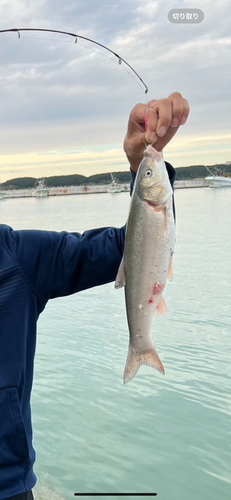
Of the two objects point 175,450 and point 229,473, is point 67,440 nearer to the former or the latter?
point 175,450

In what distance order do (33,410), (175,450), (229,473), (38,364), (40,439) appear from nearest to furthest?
(229,473) → (175,450) → (40,439) → (33,410) → (38,364)

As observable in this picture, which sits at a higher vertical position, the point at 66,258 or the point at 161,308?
the point at 66,258

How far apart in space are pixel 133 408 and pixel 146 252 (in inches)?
175

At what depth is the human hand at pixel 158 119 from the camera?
66.2 inches

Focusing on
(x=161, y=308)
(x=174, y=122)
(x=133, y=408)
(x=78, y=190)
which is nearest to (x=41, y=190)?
(x=78, y=190)

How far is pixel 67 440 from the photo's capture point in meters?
5.19

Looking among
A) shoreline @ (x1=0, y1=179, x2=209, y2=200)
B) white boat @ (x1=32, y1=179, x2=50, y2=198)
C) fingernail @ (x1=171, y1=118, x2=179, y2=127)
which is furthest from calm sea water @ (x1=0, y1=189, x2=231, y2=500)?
shoreline @ (x1=0, y1=179, x2=209, y2=200)

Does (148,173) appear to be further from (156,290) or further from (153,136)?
(156,290)

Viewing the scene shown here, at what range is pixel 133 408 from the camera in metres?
5.86

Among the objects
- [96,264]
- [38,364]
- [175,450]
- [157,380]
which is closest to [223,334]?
[157,380]

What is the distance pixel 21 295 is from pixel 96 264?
0.34 m

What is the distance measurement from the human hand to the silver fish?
8 centimetres

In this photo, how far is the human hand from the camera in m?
1.68

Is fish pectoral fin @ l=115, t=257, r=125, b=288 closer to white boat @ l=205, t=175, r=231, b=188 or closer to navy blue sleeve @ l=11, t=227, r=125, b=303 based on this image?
navy blue sleeve @ l=11, t=227, r=125, b=303
